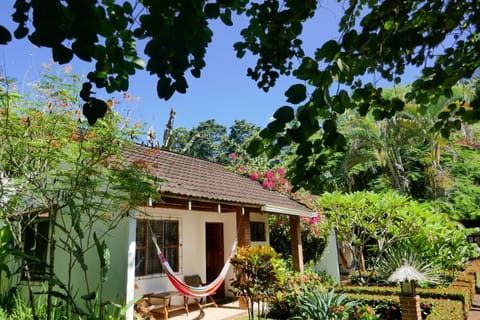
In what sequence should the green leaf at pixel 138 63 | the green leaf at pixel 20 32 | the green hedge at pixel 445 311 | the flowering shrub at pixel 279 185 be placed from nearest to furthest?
the green leaf at pixel 20 32 < the green leaf at pixel 138 63 < the green hedge at pixel 445 311 < the flowering shrub at pixel 279 185

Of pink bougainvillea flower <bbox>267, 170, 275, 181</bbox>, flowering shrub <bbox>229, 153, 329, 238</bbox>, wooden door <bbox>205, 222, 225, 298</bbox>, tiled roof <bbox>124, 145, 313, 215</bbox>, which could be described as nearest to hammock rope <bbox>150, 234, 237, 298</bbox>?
tiled roof <bbox>124, 145, 313, 215</bbox>

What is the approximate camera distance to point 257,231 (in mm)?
11211

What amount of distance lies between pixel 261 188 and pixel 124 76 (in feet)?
35.3

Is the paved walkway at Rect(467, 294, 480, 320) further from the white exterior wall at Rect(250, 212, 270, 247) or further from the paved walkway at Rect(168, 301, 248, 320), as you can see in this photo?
the white exterior wall at Rect(250, 212, 270, 247)

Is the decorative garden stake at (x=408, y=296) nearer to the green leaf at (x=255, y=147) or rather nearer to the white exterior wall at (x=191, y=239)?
the white exterior wall at (x=191, y=239)

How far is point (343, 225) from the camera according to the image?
11.0 meters

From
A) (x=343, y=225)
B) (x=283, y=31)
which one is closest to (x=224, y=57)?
(x=283, y=31)

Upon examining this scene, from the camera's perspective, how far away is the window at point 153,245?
25.9 ft

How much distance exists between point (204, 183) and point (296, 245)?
3.56 meters

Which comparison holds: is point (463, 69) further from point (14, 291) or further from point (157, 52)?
point (14, 291)

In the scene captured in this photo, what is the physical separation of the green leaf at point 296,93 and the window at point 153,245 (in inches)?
281

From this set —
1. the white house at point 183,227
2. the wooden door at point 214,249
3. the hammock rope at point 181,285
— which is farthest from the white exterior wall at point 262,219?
the hammock rope at point 181,285

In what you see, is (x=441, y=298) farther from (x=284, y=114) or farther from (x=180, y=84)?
(x=180, y=84)

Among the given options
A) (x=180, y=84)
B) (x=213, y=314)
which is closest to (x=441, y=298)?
(x=213, y=314)
